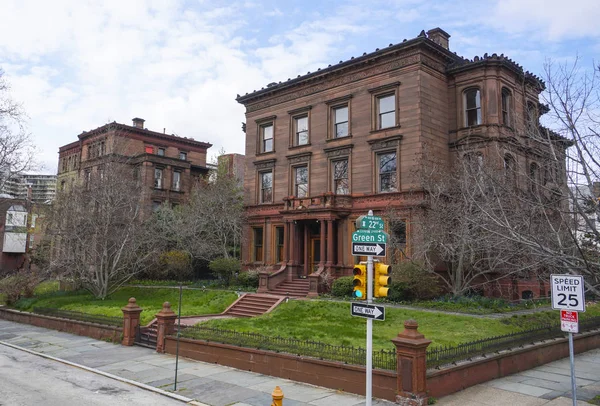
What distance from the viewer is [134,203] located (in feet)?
104

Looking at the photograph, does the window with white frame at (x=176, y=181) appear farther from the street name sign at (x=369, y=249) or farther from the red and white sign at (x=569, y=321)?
the red and white sign at (x=569, y=321)

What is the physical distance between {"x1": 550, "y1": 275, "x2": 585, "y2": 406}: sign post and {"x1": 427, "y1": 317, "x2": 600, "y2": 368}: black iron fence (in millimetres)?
3240

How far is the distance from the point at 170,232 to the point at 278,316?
18249 mm

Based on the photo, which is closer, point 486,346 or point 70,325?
point 486,346

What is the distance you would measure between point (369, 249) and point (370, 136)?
20838 mm

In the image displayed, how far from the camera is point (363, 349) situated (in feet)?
41.0

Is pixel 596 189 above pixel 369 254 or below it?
above

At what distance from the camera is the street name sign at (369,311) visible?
8797 millimetres

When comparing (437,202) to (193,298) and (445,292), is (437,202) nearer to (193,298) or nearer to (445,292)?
(445,292)

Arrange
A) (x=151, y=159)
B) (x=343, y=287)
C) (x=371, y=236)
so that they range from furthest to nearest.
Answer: (x=151, y=159)
(x=343, y=287)
(x=371, y=236)

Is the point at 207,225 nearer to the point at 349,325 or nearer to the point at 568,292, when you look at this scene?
the point at 349,325

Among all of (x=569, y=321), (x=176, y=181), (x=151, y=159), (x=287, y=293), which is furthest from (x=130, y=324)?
(x=176, y=181)

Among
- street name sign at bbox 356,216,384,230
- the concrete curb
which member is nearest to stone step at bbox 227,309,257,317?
the concrete curb

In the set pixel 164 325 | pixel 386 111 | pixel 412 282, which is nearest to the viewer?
pixel 164 325
